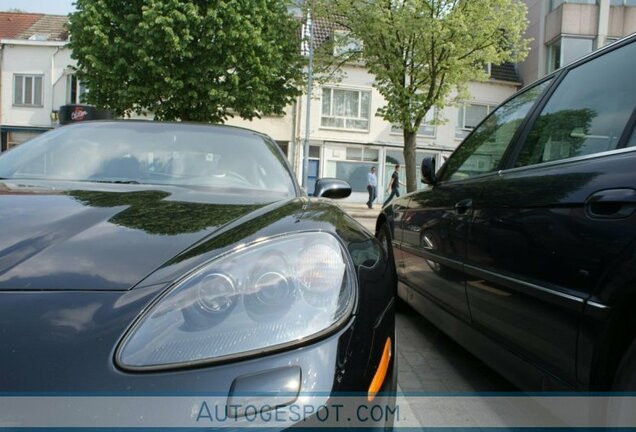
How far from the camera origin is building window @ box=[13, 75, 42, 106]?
76.4 feet

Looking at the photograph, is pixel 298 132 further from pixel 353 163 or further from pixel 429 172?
pixel 429 172

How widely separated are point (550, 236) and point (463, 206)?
88 centimetres

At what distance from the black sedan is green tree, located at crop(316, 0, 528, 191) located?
13.4 meters

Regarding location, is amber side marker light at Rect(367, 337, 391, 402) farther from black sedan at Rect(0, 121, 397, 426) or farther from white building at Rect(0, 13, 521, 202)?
white building at Rect(0, 13, 521, 202)

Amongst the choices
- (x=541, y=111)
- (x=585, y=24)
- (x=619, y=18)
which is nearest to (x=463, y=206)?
(x=541, y=111)

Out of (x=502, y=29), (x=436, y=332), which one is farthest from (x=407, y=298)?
(x=502, y=29)

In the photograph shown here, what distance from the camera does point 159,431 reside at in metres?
0.93

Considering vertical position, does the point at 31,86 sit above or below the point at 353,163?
above

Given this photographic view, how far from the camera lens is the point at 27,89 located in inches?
918

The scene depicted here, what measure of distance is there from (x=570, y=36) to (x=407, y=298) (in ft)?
71.5

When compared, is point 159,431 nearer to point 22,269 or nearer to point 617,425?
point 22,269

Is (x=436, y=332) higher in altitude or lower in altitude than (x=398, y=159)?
lower

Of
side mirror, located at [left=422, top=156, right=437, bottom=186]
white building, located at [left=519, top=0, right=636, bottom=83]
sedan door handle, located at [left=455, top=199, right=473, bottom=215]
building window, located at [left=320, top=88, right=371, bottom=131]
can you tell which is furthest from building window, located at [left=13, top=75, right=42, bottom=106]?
sedan door handle, located at [left=455, top=199, right=473, bottom=215]

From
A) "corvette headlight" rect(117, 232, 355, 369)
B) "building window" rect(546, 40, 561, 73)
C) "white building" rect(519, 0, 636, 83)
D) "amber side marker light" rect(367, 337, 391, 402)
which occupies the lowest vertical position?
"amber side marker light" rect(367, 337, 391, 402)
